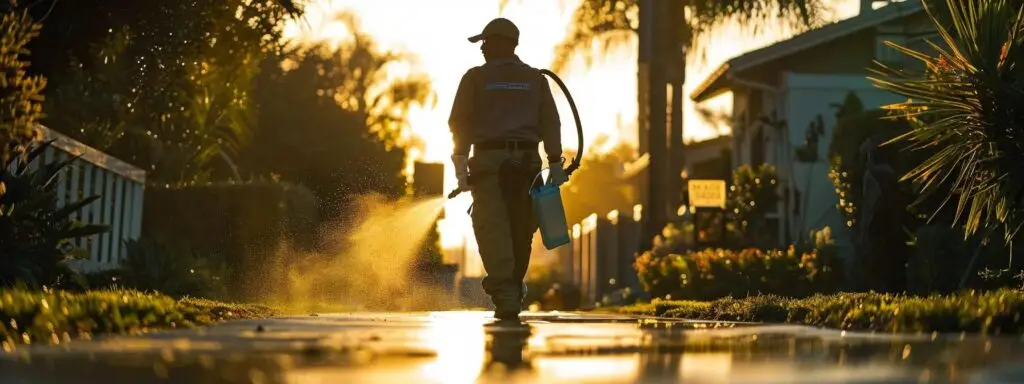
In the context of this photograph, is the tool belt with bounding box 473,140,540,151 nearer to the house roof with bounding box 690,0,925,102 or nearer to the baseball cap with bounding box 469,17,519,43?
the baseball cap with bounding box 469,17,519,43

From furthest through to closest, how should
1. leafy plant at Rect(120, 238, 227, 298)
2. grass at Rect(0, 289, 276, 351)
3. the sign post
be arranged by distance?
the sign post < leafy plant at Rect(120, 238, 227, 298) < grass at Rect(0, 289, 276, 351)

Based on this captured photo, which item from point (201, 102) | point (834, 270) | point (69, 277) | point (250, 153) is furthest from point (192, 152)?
point (250, 153)

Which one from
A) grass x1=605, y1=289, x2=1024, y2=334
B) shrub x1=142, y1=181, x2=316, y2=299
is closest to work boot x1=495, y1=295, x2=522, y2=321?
A: grass x1=605, y1=289, x2=1024, y2=334

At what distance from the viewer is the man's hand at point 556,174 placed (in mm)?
12797

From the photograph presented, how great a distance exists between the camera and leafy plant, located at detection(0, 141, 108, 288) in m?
12.2

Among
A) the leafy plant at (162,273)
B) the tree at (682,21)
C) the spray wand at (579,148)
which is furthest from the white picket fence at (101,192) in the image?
the tree at (682,21)

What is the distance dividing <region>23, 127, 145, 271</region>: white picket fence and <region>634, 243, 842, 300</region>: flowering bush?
23.1 feet

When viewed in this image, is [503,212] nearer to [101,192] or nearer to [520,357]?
[520,357]

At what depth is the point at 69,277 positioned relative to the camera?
12.9 m

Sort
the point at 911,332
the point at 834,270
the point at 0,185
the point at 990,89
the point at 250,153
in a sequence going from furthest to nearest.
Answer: the point at 250,153 → the point at 834,270 → the point at 990,89 → the point at 0,185 → the point at 911,332

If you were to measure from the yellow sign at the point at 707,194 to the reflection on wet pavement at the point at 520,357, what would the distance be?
69.6 feet

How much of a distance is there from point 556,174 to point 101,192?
21.0ft

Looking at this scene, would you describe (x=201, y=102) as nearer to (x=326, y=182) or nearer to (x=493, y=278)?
(x=326, y=182)

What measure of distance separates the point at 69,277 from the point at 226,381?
7.60 metres
